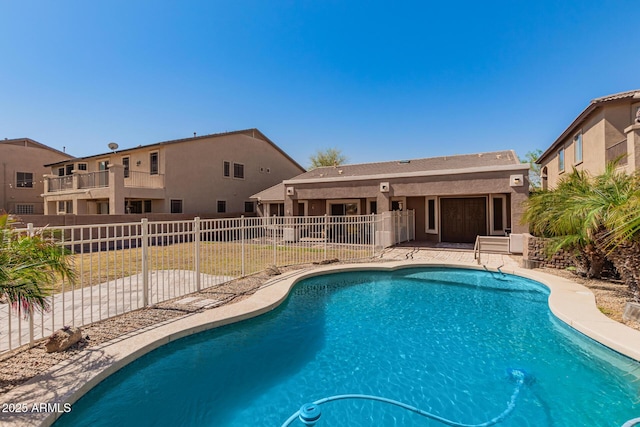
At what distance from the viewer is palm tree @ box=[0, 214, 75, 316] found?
3736mm

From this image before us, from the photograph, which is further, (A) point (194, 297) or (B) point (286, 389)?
(A) point (194, 297)

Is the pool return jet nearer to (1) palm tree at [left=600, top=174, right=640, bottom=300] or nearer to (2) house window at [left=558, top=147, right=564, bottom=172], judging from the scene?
(1) palm tree at [left=600, top=174, right=640, bottom=300]

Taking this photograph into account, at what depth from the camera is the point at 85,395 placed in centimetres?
401

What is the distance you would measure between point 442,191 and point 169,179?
2074 centimetres

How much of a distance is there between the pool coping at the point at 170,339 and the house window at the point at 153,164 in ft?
64.9

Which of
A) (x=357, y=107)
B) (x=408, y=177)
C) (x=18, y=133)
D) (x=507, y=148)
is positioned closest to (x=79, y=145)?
(x=18, y=133)

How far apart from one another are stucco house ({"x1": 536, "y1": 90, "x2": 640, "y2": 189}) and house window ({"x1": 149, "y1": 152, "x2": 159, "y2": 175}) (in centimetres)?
2689

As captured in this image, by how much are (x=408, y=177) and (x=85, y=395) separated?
1721 centimetres

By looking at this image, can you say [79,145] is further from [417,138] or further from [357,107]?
[417,138]

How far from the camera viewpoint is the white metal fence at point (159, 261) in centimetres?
573

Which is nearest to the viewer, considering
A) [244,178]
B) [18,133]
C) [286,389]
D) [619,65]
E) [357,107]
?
[286,389]

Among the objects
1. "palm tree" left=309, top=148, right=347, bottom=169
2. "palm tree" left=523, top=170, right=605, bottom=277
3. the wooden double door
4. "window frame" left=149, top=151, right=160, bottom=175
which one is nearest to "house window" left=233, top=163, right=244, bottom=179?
"window frame" left=149, top=151, right=160, bottom=175

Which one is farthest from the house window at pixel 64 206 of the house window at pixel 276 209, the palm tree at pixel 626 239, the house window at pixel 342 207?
the palm tree at pixel 626 239

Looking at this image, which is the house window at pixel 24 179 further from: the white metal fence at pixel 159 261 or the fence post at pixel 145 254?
the fence post at pixel 145 254
